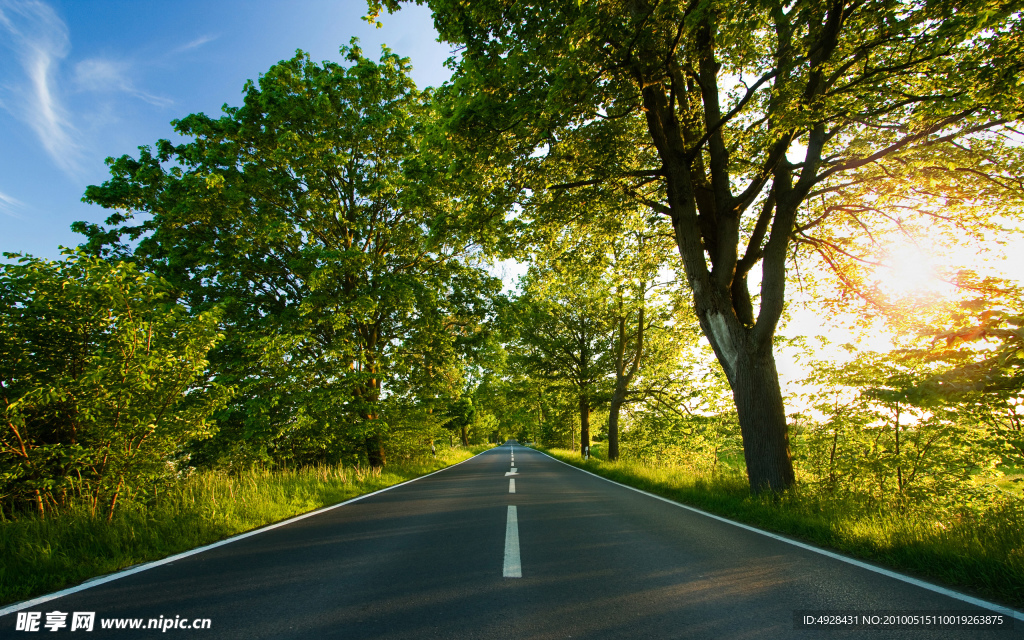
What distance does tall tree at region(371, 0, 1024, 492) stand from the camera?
5.44 m

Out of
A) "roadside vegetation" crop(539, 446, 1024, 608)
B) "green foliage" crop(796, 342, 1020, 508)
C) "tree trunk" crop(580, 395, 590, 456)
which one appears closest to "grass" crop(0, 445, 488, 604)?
"roadside vegetation" crop(539, 446, 1024, 608)

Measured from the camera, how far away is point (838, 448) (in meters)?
7.33

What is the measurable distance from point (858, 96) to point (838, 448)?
5874 mm

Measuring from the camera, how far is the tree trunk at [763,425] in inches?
276

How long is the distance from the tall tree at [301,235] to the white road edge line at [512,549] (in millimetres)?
7581

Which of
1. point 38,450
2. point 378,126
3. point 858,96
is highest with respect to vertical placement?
point 378,126

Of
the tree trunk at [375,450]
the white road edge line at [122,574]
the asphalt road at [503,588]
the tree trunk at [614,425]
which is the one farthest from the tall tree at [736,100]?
the tree trunk at [614,425]

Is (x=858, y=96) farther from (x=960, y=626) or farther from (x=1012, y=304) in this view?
(x=960, y=626)

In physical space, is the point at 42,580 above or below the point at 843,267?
below

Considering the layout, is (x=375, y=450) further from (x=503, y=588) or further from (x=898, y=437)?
(x=898, y=437)

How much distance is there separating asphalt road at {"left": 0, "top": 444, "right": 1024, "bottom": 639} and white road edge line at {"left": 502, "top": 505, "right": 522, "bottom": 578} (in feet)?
0.08

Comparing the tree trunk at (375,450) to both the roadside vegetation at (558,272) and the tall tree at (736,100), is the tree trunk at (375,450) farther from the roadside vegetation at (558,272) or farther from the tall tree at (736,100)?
the tall tree at (736,100)

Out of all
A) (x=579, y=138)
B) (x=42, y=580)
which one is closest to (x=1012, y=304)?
(x=579, y=138)

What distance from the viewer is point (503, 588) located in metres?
3.28
